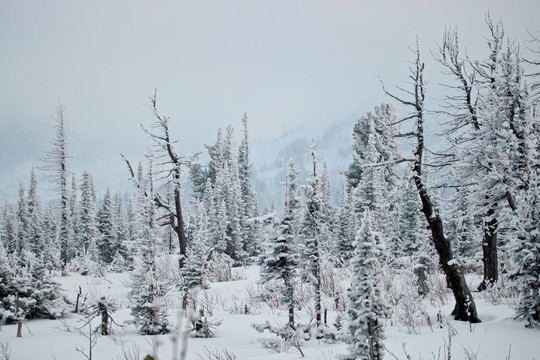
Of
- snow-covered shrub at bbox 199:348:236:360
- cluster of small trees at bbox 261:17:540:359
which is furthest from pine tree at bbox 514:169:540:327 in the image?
snow-covered shrub at bbox 199:348:236:360

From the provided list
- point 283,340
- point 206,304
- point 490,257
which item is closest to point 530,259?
point 283,340

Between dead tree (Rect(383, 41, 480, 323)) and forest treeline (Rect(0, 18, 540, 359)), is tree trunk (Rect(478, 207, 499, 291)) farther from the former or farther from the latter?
dead tree (Rect(383, 41, 480, 323))

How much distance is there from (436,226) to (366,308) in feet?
12.5

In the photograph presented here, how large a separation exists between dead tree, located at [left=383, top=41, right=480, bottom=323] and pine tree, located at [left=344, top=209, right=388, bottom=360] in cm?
A: 323

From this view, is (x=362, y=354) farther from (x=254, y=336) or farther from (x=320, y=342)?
(x=254, y=336)

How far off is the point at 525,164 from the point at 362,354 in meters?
6.11

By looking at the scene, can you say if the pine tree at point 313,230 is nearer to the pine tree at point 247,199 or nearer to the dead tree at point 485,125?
the dead tree at point 485,125

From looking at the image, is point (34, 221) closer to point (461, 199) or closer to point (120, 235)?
point (120, 235)

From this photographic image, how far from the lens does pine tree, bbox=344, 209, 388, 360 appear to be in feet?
11.9

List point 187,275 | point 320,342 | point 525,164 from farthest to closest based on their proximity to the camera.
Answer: point 187,275 → point 525,164 → point 320,342

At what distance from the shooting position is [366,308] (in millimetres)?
3639

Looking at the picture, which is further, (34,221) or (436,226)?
(34,221)

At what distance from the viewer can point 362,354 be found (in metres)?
3.64

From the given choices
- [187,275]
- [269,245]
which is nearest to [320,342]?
[269,245]
